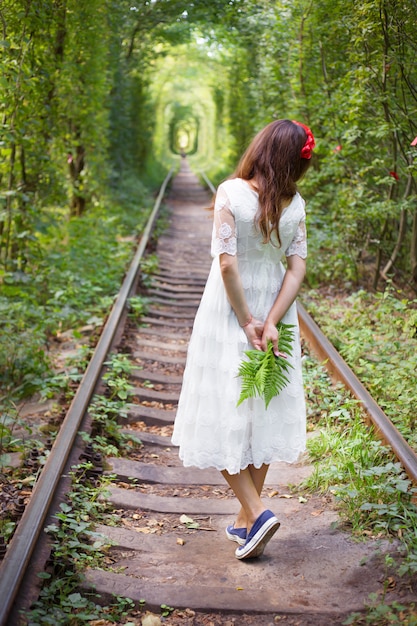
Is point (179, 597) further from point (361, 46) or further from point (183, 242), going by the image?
point (183, 242)

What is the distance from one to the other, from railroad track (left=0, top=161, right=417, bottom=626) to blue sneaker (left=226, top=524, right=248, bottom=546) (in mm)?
53

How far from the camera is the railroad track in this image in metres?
2.85

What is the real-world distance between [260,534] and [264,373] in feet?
2.38

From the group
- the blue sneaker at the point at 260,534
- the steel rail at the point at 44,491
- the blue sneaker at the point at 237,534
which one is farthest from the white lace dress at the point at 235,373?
the steel rail at the point at 44,491

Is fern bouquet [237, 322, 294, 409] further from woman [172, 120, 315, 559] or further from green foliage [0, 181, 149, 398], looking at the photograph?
green foliage [0, 181, 149, 398]

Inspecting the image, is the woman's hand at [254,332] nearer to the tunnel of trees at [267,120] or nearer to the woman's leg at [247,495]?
the woman's leg at [247,495]

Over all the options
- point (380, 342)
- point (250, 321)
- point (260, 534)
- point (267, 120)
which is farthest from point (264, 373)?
point (267, 120)

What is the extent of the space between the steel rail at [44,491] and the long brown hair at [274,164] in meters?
1.61

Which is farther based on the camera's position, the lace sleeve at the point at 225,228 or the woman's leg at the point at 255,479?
the woman's leg at the point at 255,479

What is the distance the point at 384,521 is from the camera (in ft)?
10.8

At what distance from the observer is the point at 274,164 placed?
309cm

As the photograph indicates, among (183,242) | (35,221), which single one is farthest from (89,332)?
(183,242)

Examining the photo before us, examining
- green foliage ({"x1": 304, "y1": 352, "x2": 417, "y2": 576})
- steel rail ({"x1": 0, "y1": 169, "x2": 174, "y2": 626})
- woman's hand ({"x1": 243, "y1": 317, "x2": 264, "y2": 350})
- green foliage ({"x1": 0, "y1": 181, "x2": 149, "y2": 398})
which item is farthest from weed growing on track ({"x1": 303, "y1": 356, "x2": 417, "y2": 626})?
green foliage ({"x1": 0, "y1": 181, "x2": 149, "y2": 398})

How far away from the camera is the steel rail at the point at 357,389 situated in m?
3.64
